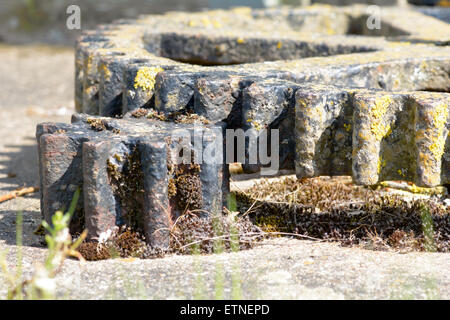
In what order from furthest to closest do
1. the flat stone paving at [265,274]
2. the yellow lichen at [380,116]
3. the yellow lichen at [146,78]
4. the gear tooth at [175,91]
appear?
1. the yellow lichen at [146,78]
2. the gear tooth at [175,91]
3. the yellow lichen at [380,116]
4. the flat stone paving at [265,274]

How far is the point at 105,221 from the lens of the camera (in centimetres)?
370

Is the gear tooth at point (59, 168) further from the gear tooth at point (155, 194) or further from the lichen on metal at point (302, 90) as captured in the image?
the gear tooth at point (155, 194)

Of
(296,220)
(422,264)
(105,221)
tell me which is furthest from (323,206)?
(105,221)

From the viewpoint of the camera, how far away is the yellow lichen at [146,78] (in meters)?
4.47

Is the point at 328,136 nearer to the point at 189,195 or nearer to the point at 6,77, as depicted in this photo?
the point at 189,195

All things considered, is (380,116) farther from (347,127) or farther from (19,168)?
(19,168)

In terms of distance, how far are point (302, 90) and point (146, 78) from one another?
1.07 m

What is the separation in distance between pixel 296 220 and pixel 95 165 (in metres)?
1.24

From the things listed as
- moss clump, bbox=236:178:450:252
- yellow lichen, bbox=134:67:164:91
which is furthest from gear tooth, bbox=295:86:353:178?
yellow lichen, bbox=134:67:164:91

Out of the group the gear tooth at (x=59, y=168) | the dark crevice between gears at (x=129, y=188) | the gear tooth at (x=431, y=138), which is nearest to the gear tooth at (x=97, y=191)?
the dark crevice between gears at (x=129, y=188)

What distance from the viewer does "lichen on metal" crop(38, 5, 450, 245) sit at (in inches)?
148

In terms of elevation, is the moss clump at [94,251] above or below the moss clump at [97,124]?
below

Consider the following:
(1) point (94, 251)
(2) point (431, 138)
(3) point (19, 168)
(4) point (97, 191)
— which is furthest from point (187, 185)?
(3) point (19, 168)

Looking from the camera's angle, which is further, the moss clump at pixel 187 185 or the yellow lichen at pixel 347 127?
the yellow lichen at pixel 347 127
